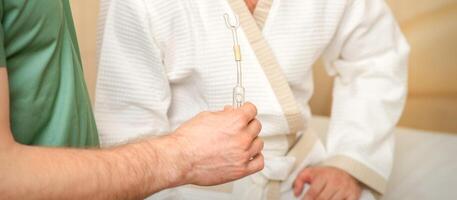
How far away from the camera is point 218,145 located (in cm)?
79

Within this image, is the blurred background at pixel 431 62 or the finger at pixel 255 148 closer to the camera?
the finger at pixel 255 148

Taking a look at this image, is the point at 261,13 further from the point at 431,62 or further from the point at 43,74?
the point at 431,62

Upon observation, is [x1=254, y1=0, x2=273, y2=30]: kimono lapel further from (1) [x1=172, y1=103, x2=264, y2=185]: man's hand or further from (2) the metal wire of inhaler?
(1) [x1=172, y1=103, x2=264, y2=185]: man's hand

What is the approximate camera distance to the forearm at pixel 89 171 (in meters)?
0.59

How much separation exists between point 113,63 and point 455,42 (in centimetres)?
97

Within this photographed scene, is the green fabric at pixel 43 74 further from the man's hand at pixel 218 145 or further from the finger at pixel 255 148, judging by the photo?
the finger at pixel 255 148

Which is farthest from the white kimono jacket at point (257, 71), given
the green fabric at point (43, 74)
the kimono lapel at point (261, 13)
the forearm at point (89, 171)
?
the forearm at point (89, 171)

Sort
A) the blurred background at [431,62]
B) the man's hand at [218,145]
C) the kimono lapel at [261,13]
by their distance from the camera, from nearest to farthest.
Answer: the man's hand at [218,145] → the kimono lapel at [261,13] → the blurred background at [431,62]

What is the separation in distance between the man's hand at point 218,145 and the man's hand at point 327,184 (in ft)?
1.11

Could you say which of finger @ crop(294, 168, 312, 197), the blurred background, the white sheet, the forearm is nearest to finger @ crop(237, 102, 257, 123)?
the forearm

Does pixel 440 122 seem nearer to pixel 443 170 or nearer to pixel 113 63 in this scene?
Result: pixel 443 170

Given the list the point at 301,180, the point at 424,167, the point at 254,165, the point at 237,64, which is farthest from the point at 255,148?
the point at 424,167

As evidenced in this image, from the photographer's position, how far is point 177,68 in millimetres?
1038

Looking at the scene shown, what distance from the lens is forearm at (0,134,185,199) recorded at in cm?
59
